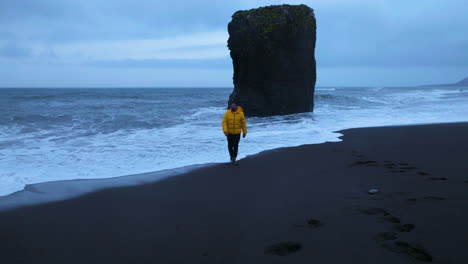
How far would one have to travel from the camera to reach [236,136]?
8305 millimetres

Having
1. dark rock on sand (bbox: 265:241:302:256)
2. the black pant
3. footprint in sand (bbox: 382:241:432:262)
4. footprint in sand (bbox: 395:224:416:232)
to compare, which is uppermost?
the black pant

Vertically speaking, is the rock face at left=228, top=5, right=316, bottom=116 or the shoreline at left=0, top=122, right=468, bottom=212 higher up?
the rock face at left=228, top=5, right=316, bottom=116

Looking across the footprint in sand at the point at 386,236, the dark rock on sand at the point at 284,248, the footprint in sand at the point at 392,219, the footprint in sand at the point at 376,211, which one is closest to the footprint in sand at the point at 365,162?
the footprint in sand at the point at 376,211

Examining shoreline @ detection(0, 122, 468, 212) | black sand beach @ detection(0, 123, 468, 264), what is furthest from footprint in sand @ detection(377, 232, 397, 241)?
shoreline @ detection(0, 122, 468, 212)

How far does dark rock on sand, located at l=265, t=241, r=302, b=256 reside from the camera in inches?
134

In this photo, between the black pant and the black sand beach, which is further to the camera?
the black pant

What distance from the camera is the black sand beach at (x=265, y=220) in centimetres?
341

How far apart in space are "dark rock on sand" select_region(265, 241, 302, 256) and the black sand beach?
0.02m

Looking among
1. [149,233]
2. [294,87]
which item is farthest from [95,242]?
[294,87]

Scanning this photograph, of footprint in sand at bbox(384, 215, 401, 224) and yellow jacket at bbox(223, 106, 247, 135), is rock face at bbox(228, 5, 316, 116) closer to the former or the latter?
yellow jacket at bbox(223, 106, 247, 135)

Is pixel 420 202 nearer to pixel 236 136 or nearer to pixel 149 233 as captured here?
pixel 149 233

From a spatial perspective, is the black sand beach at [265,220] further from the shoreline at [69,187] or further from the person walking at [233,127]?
the person walking at [233,127]

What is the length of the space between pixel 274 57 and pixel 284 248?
16.5m

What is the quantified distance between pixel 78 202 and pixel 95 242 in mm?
1565
